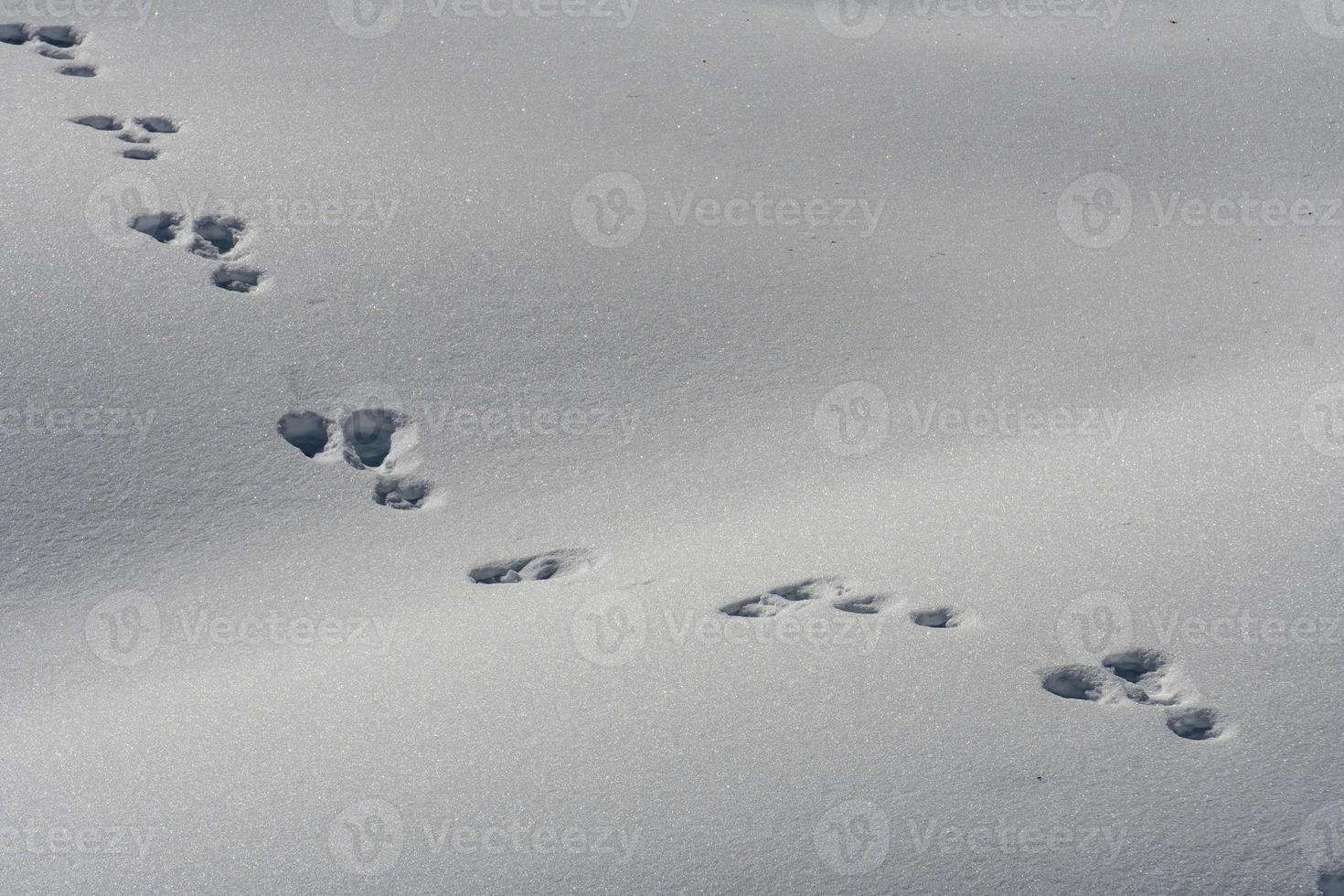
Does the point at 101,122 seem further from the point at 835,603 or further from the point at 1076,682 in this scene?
the point at 1076,682

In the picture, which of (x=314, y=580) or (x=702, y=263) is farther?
(x=702, y=263)

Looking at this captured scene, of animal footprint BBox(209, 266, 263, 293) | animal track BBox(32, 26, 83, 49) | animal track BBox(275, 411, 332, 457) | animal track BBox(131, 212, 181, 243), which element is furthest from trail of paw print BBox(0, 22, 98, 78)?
animal track BBox(275, 411, 332, 457)

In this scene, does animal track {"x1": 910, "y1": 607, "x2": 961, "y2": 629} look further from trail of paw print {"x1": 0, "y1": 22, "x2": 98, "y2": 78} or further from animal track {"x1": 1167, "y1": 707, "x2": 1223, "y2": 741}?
trail of paw print {"x1": 0, "y1": 22, "x2": 98, "y2": 78}

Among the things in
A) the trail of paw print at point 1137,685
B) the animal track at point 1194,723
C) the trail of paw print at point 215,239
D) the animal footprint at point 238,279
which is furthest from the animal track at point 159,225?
the animal track at point 1194,723

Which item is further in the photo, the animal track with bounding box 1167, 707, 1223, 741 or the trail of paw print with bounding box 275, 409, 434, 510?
the trail of paw print with bounding box 275, 409, 434, 510

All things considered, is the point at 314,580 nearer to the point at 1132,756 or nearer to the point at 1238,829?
the point at 1132,756

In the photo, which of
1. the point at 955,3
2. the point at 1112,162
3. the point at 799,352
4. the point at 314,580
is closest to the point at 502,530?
the point at 314,580

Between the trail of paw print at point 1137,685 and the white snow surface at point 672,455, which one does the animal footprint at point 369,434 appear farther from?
the trail of paw print at point 1137,685
